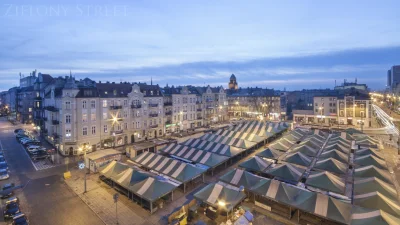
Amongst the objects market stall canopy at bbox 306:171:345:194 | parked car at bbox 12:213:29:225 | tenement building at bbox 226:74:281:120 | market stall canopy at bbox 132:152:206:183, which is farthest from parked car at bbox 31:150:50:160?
tenement building at bbox 226:74:281:120

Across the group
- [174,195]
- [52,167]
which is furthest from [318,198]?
[52,167]

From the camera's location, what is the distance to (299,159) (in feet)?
82.1

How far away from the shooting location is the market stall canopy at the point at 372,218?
12.9 m

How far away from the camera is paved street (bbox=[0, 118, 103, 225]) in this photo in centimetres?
1700

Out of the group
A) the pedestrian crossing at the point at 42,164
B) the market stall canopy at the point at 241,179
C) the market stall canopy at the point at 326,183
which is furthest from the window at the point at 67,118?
the market stall canopy at the point at 326,183

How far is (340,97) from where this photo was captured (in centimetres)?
5981

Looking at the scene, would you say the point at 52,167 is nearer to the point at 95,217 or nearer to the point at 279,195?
the point at 95,217

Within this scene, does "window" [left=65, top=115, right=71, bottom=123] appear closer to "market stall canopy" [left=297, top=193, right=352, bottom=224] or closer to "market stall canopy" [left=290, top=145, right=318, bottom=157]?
"market stall canopy" [left=297, top=193, right=352, bottom=224]

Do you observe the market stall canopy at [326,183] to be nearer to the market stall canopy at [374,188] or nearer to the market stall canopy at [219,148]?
the market stall canopy at [374,188]

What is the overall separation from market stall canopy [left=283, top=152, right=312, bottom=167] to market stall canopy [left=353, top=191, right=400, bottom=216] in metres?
8.08

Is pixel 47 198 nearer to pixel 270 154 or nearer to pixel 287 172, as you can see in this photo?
pixel 287 172

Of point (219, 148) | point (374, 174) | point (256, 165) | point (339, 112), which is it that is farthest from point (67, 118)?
point (339, 112)

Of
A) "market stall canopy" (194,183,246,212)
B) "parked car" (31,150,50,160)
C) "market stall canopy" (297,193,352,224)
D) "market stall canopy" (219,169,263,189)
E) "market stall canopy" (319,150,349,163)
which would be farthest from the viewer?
"parked car" (31,150,50,160)

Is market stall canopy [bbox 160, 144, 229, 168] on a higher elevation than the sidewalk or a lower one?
higher
